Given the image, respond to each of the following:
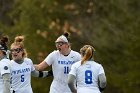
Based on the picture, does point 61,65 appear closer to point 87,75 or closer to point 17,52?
point 17,52

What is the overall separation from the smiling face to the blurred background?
19537 mm

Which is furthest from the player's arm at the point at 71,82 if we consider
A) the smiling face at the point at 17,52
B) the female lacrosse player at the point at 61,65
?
the female lacrosse player at the point at 61,65

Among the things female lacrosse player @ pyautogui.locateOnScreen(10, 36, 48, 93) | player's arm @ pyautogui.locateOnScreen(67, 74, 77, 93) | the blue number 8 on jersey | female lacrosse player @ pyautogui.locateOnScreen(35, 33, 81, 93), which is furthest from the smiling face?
female lacrosse player @ pyautogui.locateOnScreen(35, 33, 81, 93)

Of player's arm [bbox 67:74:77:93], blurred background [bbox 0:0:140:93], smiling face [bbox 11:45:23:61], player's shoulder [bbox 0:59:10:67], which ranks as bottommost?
player's arm [bbox 67:74:77:93]

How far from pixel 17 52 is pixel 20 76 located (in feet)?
1.56

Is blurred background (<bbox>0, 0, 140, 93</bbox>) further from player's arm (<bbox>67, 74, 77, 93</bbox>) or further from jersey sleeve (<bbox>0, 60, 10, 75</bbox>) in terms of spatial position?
jersey sleeve (<bbox>0, 60, 10, 75</bbox>)

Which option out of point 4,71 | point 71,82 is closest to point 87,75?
point 71,82

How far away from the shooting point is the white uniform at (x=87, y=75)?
1717 cm

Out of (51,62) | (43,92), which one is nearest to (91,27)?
(43,92)

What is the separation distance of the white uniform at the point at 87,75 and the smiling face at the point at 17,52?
1106 millimetres

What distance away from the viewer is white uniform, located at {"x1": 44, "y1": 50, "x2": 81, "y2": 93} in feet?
62.8

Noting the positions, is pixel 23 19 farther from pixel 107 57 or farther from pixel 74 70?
pixel 74 70

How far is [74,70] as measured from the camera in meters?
17.2

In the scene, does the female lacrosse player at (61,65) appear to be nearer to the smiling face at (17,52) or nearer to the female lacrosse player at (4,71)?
the smiling face at (17,52)
